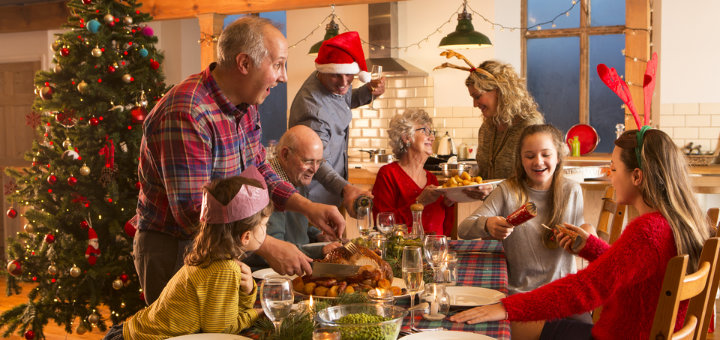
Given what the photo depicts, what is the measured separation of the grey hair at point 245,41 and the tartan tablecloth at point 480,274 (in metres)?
0.88

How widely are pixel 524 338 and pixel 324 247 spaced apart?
2.73ft

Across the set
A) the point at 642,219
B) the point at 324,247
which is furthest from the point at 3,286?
the point at 642,219

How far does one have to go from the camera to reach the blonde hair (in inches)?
145

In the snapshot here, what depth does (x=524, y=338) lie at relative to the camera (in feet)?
7.82

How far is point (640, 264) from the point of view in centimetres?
197

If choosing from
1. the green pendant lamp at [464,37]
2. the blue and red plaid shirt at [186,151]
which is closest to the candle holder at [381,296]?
the blue and red plaid shirt at [186,151]

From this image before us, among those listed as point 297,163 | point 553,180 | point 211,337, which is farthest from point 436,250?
point 297,163

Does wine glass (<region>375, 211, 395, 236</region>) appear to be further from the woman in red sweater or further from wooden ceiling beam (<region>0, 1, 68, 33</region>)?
wooden ceiling beam (<region>0, 1, 68, 33</region>)

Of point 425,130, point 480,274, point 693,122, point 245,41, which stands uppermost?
point 245,41

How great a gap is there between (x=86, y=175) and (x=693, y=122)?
588 cm

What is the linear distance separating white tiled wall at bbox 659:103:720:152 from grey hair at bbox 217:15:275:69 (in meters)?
6.03

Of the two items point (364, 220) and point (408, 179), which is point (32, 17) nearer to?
point (408, 179)

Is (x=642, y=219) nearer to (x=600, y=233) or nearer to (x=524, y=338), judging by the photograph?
(x=524, y=338)

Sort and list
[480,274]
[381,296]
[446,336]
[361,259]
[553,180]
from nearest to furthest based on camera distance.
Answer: [446,336] → [381,296] → [361,259] → [480,274] → [553,180]
